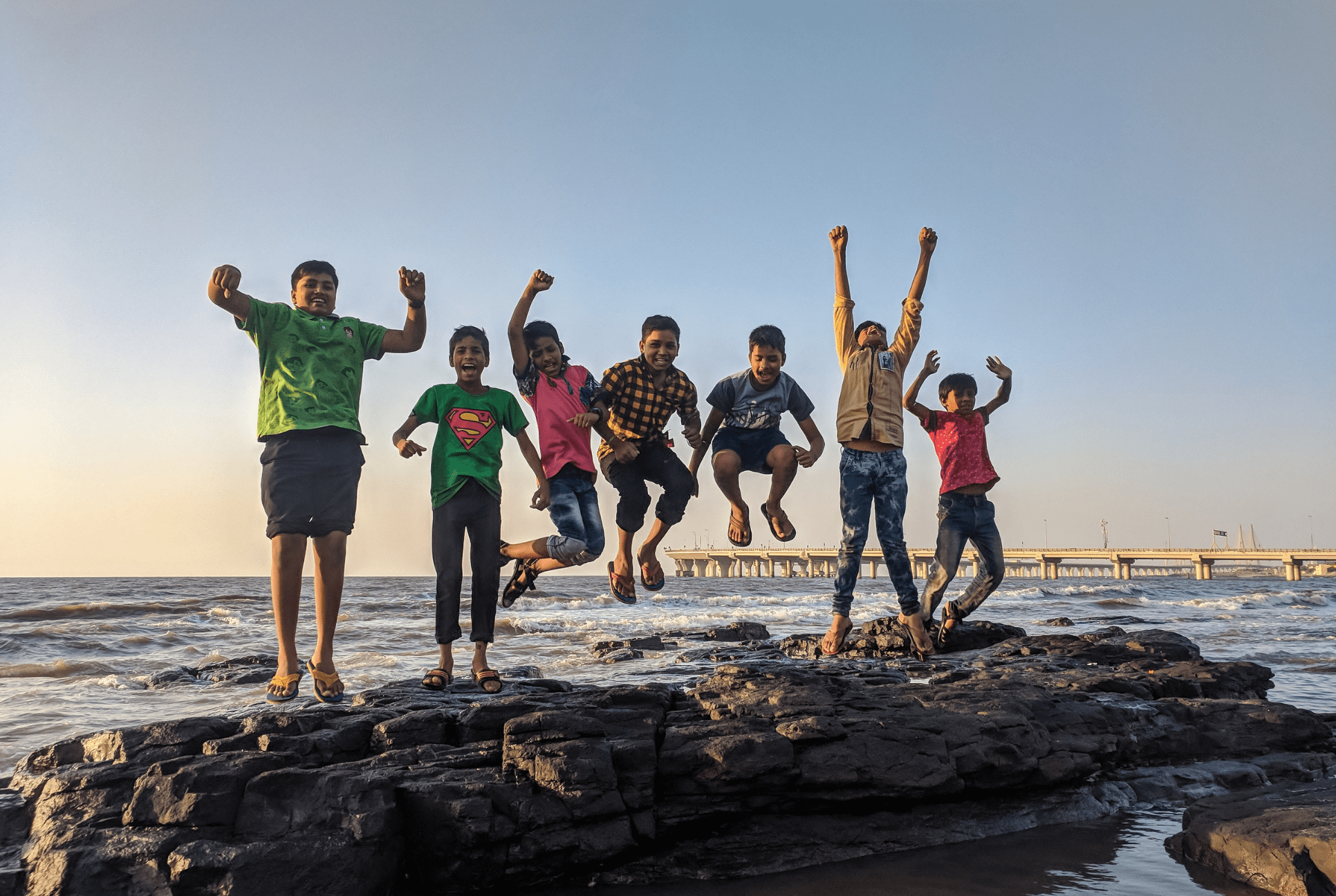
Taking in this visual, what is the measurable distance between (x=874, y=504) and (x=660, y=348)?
218 centimetres

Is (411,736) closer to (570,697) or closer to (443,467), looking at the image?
(570,697)

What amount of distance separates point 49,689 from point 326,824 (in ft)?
22.5

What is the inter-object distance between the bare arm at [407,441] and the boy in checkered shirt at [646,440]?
47.6 inches

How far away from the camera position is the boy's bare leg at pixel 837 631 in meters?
6.91

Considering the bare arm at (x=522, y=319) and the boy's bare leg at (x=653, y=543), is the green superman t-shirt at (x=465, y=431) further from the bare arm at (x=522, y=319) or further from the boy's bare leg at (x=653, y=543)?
the boy's bare leg at (x=653, y=543)

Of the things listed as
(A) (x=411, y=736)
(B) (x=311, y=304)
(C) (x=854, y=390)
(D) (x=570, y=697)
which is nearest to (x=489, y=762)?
(A) (x=411, y=736)

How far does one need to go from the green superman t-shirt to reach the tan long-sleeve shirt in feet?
8.61

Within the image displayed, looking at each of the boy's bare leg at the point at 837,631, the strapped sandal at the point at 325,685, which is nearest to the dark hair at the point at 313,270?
the strapped sandal at the point at 325,685

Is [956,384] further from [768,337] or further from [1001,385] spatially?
[768,337]

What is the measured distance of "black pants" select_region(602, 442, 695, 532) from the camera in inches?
236

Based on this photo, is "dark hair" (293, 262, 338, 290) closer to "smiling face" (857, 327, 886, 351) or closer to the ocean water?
the ocean water

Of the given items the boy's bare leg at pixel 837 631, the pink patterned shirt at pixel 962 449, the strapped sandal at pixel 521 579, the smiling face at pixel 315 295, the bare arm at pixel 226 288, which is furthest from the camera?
the pink patterned shirt at pixel 962 449

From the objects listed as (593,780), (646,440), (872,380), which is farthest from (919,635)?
(593,780)

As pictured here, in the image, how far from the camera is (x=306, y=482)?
15.0 feet
